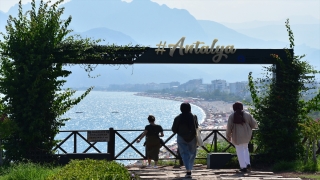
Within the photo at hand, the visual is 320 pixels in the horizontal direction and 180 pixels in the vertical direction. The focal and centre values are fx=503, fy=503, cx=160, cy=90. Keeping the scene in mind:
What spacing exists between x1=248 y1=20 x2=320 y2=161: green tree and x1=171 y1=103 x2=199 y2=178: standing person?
4.08m

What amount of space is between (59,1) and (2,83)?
8.44 ft

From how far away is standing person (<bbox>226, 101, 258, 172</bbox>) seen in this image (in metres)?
10.9

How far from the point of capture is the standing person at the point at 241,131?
10883mm

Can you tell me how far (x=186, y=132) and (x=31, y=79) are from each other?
15.1ft

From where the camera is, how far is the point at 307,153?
1247 centimetres

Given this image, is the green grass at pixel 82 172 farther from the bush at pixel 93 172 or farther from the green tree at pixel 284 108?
the green tree at pixel 284 108

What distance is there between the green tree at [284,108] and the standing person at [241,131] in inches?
108

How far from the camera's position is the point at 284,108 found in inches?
536

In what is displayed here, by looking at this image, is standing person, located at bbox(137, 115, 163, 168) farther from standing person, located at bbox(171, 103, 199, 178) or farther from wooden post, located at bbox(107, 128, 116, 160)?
standing person, located at bbox(171, 103, 199, 178)

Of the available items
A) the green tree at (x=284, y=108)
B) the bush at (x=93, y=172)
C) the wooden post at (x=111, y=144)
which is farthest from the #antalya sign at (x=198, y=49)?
the bush at (x=93, y=172)

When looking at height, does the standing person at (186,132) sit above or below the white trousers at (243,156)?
above

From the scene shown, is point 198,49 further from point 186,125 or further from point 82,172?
point 82,172

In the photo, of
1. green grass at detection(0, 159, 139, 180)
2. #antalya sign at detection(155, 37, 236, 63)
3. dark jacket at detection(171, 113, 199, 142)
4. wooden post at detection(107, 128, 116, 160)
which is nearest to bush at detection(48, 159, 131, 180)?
green grass at detection(0, 159, 139, 180)

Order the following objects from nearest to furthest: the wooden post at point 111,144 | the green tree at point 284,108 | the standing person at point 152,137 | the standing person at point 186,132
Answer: the standing person at point 186,132 → the standing person at point 152,137 → the green tree at point 284,108 → the wooden post at point 111,144
